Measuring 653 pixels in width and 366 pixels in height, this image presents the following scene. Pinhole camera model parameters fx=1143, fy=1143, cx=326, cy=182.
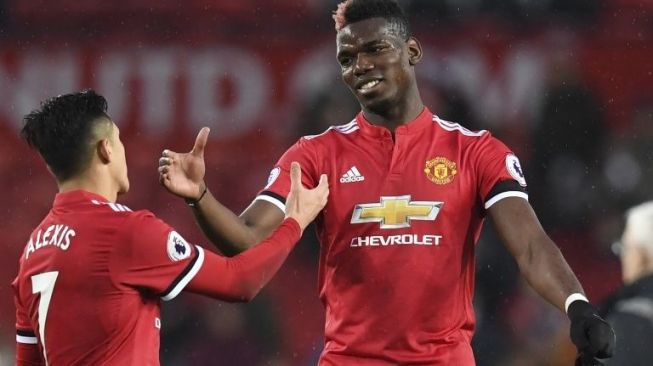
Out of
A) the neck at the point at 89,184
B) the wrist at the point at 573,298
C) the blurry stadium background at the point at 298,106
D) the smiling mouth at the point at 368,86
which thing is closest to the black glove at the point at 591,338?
the wrist at the point at 573,298

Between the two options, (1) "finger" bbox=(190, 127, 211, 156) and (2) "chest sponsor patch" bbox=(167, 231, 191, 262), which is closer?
(2) "chest sponsor patch" bbox=(167, 231, 191, 262)

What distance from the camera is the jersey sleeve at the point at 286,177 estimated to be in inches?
132

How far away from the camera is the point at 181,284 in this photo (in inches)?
113

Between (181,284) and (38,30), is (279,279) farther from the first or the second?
(181,284)

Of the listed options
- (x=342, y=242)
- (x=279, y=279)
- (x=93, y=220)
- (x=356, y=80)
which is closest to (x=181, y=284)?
(x=93, y=220)

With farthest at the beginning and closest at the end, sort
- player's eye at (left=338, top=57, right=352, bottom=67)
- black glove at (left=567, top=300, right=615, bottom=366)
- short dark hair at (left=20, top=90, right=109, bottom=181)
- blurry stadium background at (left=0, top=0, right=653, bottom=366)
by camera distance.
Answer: blurry stadium background at (left=0, top=0, right=653, bottom=366) < player's eye at (left=338, top=57, right=352, bottom=67) < short dark hair at (left=20, top=90, right=109, bottom=181) < black glove at (left=567, top=300, right=615, bottom=366)

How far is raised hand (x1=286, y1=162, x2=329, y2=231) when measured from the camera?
3186 millimetres

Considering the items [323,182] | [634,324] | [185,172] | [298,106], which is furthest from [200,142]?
[298,106]

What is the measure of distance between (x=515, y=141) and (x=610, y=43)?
0.76 m

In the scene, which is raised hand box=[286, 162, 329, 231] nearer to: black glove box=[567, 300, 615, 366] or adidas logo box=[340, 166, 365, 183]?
adidas logo box=[340, 166, 365, 183]

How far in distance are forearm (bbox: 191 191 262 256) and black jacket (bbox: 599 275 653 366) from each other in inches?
62.7

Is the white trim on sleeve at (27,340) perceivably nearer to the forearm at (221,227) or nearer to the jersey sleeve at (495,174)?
the forearm at (221,227)

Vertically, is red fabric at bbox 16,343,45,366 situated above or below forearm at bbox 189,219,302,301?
below

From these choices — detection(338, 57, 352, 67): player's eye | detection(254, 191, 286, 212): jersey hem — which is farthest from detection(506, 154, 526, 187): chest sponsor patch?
detection(254, 191, 286, 212): jersey hem
